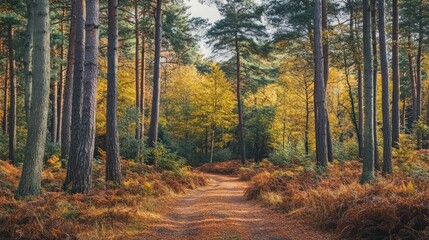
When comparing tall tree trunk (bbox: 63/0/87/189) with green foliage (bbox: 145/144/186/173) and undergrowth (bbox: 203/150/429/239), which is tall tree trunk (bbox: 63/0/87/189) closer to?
undergrowth (bbox: 203/150/429/239)

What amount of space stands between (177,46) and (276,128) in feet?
51.7

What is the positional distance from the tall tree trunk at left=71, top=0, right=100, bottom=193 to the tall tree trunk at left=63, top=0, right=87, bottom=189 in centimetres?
12

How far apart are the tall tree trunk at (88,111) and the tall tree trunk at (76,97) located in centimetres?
12

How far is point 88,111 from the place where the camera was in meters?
8.61

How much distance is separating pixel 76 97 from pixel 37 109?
1.72m

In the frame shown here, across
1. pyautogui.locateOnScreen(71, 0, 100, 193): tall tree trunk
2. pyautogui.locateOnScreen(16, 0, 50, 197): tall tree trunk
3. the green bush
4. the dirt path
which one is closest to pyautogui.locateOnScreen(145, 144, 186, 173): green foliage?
the dirt path

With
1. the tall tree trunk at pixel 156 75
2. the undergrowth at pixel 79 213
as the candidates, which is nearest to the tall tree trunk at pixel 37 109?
the undergrowth at pixel 79 213

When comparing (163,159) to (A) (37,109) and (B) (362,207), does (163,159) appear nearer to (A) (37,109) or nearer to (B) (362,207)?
(A) (37,109)

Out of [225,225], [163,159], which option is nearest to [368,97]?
[225,225]

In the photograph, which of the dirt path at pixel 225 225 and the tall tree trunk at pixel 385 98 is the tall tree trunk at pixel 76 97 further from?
the tall tree trunk at pixel 385 98

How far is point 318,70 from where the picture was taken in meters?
13.3

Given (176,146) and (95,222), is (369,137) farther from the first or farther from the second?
(176,146)

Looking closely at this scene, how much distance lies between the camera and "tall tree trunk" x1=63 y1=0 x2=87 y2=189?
8.54m

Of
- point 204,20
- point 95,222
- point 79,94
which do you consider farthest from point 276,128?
point 95,222
